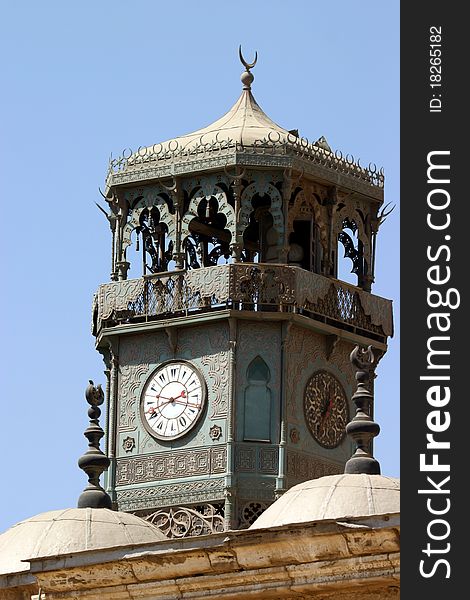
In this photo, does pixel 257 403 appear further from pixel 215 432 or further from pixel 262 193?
pixel 262 193

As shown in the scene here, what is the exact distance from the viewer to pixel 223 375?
4572 centimetres

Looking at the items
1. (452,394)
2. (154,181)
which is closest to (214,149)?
(154,181)

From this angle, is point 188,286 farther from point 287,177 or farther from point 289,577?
point 289,577

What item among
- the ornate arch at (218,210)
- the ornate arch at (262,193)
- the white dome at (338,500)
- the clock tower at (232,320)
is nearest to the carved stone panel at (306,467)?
the clock tower at (232,320)

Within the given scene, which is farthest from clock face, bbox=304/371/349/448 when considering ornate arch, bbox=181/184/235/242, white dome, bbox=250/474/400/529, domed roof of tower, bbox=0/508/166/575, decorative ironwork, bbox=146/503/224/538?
white dome, bbox=250/474/400/529

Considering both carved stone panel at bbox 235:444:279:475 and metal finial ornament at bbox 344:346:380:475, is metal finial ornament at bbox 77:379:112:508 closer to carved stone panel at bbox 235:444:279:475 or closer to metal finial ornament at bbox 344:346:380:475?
carved stone panel at bbox 235:444:279:475

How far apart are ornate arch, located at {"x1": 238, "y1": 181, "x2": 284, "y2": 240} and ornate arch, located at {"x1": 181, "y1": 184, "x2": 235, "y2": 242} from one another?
20 centimetres

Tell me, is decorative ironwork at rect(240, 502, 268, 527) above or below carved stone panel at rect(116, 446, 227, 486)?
below

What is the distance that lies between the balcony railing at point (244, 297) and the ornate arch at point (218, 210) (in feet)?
2.46

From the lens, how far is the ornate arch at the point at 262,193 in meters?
46.2

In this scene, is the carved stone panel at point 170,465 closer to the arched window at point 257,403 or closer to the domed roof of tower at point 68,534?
the arched window at point 257,403

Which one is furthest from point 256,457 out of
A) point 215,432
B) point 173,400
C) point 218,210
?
Result: point 218,210

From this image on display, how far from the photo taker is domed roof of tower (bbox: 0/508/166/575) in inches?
1526

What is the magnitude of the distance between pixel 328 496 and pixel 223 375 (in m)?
10.7
